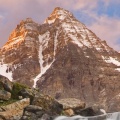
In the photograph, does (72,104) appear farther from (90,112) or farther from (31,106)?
(31,106)

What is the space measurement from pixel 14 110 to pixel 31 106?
2047 mm

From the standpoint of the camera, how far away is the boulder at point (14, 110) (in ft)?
134

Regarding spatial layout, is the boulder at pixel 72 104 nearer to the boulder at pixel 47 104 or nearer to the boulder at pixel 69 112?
the boulder at pixel 69 112

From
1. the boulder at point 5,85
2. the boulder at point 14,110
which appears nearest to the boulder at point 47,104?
the boulder at point 14,110

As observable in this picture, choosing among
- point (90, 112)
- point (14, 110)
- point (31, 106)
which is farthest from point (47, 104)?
point (90, 112)

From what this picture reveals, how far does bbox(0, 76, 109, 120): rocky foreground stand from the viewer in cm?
4184

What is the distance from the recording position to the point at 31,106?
42875mm

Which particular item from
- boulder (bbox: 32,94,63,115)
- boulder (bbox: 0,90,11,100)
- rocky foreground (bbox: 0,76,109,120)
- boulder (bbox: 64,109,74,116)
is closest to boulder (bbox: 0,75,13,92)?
rocky foreground (bbox: 0,76,109,120)

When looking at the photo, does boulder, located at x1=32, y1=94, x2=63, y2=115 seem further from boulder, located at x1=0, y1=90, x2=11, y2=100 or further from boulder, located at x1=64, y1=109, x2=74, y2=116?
boulder, located at x1=0, y1=90, x2=11, y2=100

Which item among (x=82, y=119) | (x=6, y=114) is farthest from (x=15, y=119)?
(x=82, y=119)

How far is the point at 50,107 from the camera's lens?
45.0 meters

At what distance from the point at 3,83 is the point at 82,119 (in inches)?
396

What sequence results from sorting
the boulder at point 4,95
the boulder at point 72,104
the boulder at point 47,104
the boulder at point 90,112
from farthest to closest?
the boulder at point 72,104, the boulder at point 90,112, the boulder at point 47,104, the boulder at point 4,95

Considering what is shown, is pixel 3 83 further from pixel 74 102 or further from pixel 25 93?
pixel 74 102
